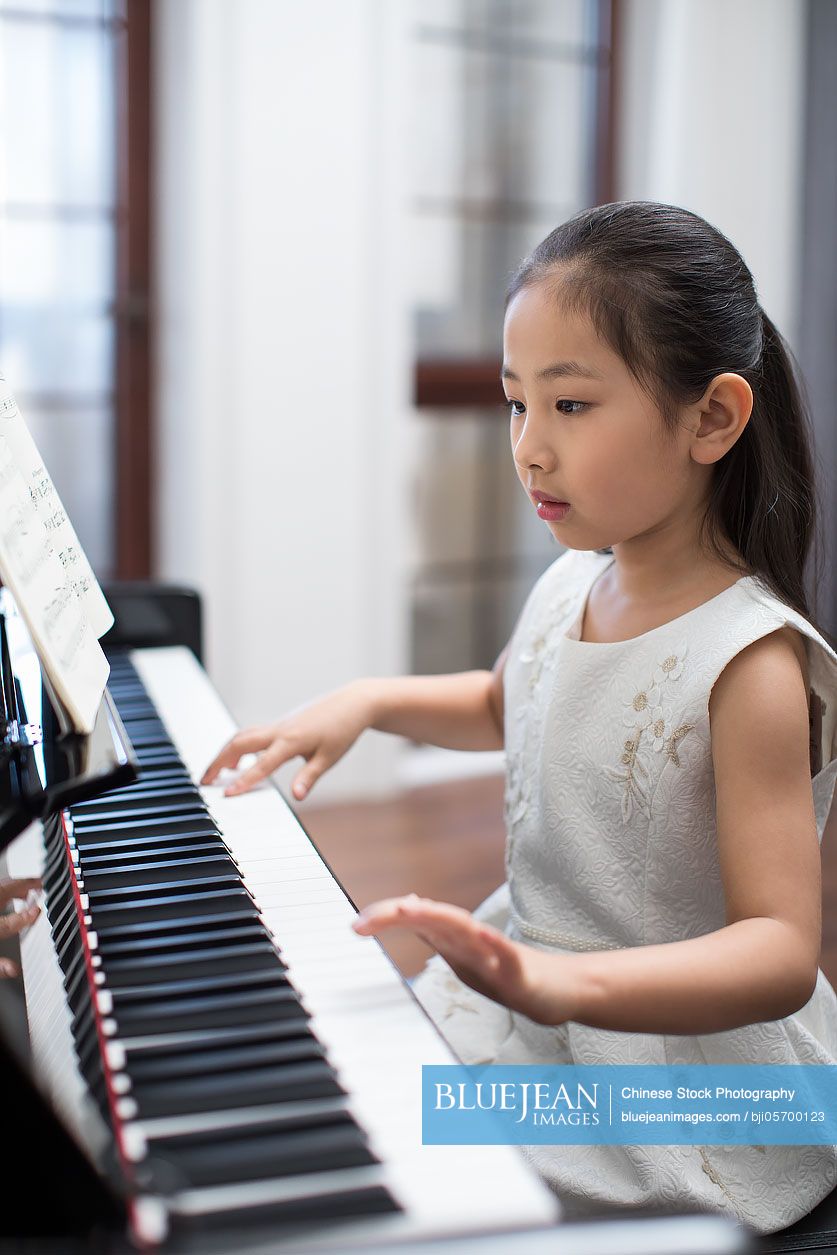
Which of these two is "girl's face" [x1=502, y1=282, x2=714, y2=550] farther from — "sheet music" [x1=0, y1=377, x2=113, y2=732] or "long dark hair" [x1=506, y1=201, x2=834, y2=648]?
"sheet music" [x1=0, y1=377, x2=113, y2=732]

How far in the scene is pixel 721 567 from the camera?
3.66 ft

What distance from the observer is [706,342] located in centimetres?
105

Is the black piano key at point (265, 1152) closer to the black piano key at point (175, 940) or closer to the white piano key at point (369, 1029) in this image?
the white piano key at point (369, 1029)

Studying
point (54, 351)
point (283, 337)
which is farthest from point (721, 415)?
point (54, 351)

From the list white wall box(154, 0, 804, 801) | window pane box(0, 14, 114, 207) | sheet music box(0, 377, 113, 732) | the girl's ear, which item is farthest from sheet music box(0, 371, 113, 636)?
window pane box(0, 14, 114, 207)

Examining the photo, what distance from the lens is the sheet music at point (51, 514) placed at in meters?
0.95

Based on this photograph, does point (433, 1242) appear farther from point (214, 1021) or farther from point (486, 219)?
point (486, 219)

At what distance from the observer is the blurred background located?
297cm

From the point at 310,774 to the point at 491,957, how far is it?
506 mm

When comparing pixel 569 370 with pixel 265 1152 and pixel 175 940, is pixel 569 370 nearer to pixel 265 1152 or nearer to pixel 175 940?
pixel 175 940

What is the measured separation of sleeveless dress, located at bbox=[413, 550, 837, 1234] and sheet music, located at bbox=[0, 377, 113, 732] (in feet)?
1.38

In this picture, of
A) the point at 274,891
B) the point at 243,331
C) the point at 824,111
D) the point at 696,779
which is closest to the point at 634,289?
the point at 696,779

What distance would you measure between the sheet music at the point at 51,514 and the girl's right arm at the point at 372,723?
0.22 metres

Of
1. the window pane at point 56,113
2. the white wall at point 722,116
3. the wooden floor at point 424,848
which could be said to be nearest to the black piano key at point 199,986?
the wooden floor at point 424,848
